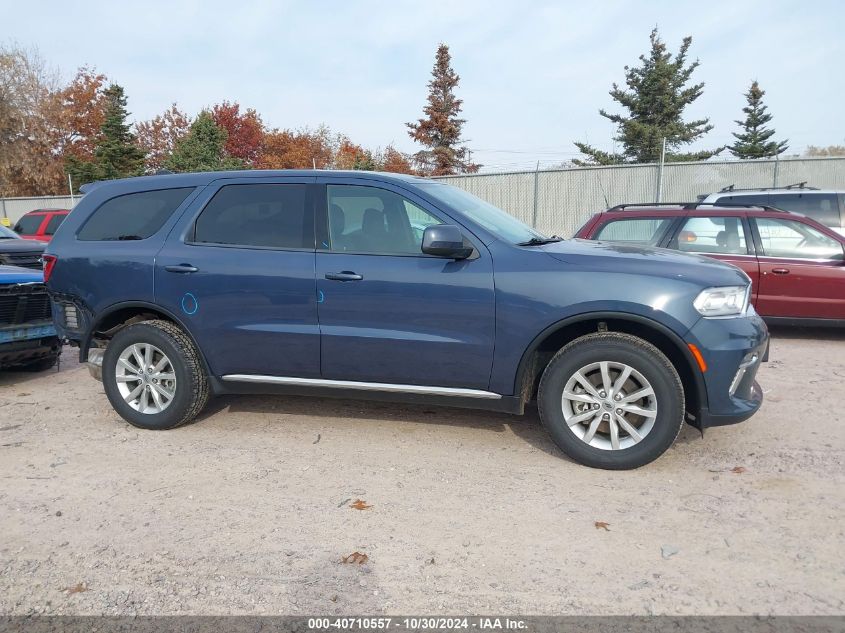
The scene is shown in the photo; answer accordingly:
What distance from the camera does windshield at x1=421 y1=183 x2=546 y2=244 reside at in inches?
168

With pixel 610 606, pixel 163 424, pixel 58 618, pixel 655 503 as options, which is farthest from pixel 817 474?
pixel 163 424

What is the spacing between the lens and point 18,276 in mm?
6090

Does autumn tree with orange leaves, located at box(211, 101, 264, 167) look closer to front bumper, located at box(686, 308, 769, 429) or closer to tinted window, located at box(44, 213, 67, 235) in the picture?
tinted window, located at box(44, 213, 67, 235)

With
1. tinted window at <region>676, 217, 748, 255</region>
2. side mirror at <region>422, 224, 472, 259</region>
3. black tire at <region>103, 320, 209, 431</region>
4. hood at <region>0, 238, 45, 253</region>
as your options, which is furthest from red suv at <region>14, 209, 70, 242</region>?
side mirror at <region>422, 224, 472, 259</region>

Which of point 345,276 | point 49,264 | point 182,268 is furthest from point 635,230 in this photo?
point 49,264

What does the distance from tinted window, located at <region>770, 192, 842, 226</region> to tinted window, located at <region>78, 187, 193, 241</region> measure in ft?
25.3

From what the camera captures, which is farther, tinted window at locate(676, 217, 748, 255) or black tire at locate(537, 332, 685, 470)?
tinted window at locate(676, 217, 748, 255)

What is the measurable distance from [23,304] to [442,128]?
3875 cm

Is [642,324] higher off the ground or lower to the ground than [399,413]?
higher

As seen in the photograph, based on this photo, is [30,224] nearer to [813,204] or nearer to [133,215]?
[133,215]

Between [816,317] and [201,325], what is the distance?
6705 mm

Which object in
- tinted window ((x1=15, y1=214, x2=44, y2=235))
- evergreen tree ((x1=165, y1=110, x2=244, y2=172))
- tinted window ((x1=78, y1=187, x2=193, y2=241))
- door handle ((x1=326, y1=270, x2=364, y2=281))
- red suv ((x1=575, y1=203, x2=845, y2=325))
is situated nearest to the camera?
door handle ((x1=326, y1=270, x2=364, y2=281))

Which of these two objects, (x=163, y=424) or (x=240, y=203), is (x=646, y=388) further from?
(x=163, y=424)

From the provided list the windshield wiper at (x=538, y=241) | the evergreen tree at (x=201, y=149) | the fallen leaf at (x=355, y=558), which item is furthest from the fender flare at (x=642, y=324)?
the evergreen tree at (x=201, y=149)
